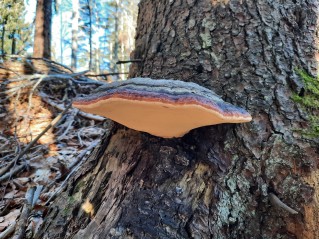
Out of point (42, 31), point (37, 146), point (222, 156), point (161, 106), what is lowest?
point (37, 146)

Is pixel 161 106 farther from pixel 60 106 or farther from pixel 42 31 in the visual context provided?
pixel 42 31

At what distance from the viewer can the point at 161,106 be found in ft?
3.59

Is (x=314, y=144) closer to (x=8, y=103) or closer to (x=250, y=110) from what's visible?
(x=250, y=110)

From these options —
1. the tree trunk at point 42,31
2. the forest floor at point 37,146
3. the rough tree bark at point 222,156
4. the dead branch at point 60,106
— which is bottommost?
the forest floor at point 37,146

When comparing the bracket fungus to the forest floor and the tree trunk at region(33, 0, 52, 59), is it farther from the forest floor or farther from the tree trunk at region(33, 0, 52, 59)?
the tree trunk at region(33, 0, 52, 59)

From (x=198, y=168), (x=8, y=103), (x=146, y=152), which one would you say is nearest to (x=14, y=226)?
(x=146, y=152)

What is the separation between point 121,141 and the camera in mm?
1703

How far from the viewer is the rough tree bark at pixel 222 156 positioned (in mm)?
1424

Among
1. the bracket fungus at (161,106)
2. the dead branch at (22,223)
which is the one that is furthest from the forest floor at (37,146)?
the bracket fungus at (161,106)

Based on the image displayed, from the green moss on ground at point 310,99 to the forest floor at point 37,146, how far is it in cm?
120

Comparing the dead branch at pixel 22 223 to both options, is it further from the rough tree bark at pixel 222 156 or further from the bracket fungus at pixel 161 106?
the bracket fungus at pixel 161 106

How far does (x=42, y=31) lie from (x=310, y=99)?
8.21m

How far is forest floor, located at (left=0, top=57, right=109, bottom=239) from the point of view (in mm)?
2152

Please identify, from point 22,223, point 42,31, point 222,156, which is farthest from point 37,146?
point 42,31
